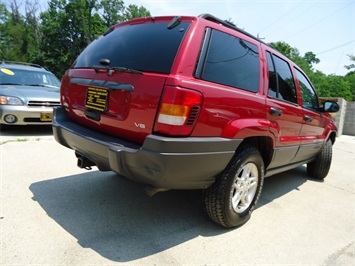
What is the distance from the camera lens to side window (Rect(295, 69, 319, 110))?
360cm

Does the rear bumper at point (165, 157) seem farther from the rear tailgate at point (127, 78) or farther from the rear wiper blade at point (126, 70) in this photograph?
the rear wiper blade at point (126, 70)

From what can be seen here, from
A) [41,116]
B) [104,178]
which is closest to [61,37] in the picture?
[41,116]

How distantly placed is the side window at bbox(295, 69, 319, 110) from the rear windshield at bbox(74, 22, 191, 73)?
Answer: 2.18 metres

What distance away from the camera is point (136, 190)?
3113mm

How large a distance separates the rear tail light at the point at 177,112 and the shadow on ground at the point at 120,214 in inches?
37.2

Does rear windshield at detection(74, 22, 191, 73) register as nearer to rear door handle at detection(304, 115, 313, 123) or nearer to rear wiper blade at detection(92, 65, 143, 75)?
rear wiper blade at detection(92, 65, 143, 75)

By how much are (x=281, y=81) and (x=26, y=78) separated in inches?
223

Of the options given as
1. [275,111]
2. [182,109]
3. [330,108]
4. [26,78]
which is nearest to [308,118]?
[330,108]

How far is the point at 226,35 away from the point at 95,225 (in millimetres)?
1969

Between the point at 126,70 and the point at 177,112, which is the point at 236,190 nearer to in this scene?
the point at 177,112

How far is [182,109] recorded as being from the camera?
183 cm

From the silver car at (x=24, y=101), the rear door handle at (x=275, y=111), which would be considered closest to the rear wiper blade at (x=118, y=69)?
the rear door handle at (x=275, y=111)

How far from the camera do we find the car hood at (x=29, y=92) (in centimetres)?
526

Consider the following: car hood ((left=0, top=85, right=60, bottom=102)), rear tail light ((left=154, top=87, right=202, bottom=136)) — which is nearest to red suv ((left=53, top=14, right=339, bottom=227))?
rear tail light ((left=154, top=87, right=202, bottom=136))
